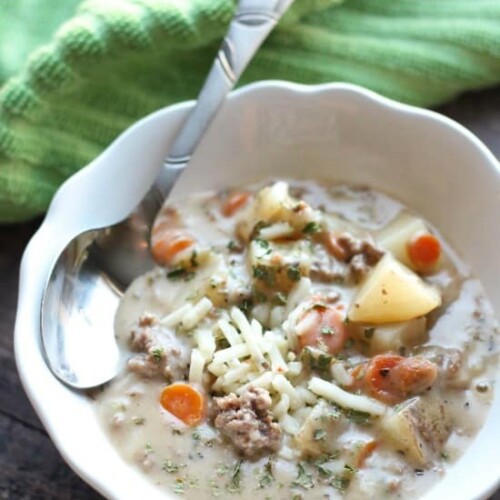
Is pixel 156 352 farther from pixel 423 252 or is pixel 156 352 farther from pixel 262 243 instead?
pixel 423 252

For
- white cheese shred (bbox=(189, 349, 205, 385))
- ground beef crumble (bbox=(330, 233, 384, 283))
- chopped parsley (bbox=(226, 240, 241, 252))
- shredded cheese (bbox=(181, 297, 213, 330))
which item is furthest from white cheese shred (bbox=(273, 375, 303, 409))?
chopped parsley (bbox=(226, 240, 241, 252))

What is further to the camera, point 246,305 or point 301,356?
point 246,305

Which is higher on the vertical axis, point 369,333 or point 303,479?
point 369,333

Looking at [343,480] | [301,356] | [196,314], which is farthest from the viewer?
[196,314]

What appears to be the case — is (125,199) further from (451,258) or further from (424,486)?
(424,486)

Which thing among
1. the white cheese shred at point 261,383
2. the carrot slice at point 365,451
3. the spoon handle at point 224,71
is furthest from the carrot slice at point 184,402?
the spoon handle at point 224,71

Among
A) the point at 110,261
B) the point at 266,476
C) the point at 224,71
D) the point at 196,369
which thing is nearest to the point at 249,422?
the point at 266,476

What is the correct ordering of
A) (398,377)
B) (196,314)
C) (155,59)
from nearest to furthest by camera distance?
(398,377)
(196,314)
(155,59)

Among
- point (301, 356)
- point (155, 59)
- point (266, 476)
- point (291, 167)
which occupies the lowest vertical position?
point (266, 476)

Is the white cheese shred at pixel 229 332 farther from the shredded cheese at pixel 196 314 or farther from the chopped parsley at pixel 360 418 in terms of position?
the chopped parsley at pixel 360 418
